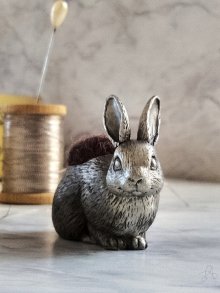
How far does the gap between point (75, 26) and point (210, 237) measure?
1.04m

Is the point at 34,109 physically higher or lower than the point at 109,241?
higher

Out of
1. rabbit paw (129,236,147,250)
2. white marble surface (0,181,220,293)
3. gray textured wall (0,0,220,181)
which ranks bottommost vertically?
white marble surface (0,181,220,293)

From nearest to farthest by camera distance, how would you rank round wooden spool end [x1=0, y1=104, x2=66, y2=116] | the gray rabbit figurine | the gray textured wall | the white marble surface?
the white marble surface, the gray rabbit figurine, round wooden spool end [x1=0, y1=104, x2=66, y2=116], the gray textured wall

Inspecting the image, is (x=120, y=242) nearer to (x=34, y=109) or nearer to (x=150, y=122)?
(x=150, y=122)

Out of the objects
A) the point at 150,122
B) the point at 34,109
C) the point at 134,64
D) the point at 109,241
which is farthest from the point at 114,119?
the point at 134,64

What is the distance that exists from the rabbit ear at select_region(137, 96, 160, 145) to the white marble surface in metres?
0.15

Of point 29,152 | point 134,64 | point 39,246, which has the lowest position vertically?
point 39,246

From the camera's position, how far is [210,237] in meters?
0.85

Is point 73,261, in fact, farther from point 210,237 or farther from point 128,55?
point 128,55

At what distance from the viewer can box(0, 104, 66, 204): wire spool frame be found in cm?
120

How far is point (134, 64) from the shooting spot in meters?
1.71

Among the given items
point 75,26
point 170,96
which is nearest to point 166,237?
point 170,96

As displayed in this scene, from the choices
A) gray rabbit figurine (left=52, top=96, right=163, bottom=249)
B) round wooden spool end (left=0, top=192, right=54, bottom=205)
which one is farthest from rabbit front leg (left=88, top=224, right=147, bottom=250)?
round wooden spool end (left=0, top=192, right=54, bottom=205)

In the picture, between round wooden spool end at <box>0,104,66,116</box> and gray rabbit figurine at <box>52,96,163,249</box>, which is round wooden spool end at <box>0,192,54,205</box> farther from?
gray rabbit figurine at <box>52,96,163,249</box>
